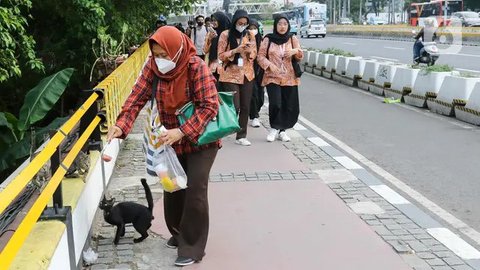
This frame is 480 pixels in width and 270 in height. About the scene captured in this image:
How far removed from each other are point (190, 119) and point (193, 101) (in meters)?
0.16

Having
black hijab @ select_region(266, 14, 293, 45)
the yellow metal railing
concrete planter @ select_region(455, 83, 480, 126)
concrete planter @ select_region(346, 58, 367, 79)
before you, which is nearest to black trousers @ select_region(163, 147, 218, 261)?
the yellow metal railing

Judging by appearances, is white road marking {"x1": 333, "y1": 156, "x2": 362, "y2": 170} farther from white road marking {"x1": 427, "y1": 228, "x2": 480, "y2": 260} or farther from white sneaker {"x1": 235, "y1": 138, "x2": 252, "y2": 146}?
white road marking {"x1": 427, "y1": 228, "x2": 480, "y2": 260}

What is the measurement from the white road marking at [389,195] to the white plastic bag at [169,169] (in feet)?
7.89

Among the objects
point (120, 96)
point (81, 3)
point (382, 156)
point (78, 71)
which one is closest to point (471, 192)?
point (382, 156)

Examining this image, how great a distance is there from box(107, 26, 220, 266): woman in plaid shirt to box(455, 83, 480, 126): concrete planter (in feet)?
21.1

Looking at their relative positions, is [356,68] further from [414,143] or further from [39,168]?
[39,168]

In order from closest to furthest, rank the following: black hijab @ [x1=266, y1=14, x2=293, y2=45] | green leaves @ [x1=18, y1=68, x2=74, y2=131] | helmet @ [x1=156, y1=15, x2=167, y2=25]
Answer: green leaves @ [x1=18, y1=68, x2=74, y2=131] < black hijab @ [x1=266, y1=14, x2=293, y2=45] < helmet @ [x1=156, y1=15, x2=167, y2=25]

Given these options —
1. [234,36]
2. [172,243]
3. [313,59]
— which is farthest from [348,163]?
[313,59]

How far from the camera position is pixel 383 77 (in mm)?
12953

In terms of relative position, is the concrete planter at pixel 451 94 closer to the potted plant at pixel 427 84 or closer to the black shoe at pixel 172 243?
the potted plant at pixel 427 84

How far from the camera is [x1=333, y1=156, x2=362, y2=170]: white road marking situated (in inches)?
265

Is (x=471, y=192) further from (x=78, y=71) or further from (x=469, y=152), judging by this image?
(x=78, y=71)

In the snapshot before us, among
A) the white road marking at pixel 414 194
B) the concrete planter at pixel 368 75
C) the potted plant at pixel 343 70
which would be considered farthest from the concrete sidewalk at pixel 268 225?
the potted plant at pixel 343 70

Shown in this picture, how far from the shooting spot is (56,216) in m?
3.50
